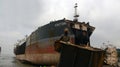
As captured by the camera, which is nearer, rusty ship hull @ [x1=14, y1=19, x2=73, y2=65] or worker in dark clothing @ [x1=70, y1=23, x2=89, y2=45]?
worker in dark clothing @ [x1=70, y1=23, x2=89, y2=45]

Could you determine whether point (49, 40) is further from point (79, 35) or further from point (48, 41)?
point (79, 35)

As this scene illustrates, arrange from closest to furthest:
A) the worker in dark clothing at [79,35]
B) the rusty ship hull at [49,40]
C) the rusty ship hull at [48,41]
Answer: the worker in dark clothing at [79,35] → the rusty ship hull at [49,40] → the rusty ship hull at [48,41]

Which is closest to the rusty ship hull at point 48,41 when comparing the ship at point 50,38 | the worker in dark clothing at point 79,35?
the ship at point 50,38

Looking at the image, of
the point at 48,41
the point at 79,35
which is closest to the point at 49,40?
the point at 48,41

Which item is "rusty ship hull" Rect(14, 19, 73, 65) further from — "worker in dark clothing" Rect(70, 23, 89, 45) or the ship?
"worker in dark clothing" Rect(70, 23, 89, 45)

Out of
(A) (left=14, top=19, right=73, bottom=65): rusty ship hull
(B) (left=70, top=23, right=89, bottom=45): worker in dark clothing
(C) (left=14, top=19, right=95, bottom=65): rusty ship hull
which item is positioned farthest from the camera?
(A) (left=14, top=19, right=73, bottom=65): rusty ship hull

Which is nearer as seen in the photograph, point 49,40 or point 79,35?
point 79,35

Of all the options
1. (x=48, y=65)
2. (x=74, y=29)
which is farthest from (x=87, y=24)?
(x=48, y=65)

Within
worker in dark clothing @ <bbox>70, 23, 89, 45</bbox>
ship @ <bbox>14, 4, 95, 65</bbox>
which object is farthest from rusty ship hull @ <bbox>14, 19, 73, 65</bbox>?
worker in dark clothing @ <bbox>70, 23, 89, 45</bbox>

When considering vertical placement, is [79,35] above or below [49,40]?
above

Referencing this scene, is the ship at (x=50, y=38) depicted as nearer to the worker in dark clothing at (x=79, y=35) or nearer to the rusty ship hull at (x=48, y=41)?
the rusty ship hull at (x=48, y=41)

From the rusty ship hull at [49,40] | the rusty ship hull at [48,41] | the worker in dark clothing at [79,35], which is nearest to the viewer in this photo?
the worker in dark clothing at [79,35]

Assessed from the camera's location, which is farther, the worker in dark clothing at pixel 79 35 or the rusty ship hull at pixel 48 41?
the rusty ship hull at pixel 48 41

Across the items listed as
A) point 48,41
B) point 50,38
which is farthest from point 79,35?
point 48,41
